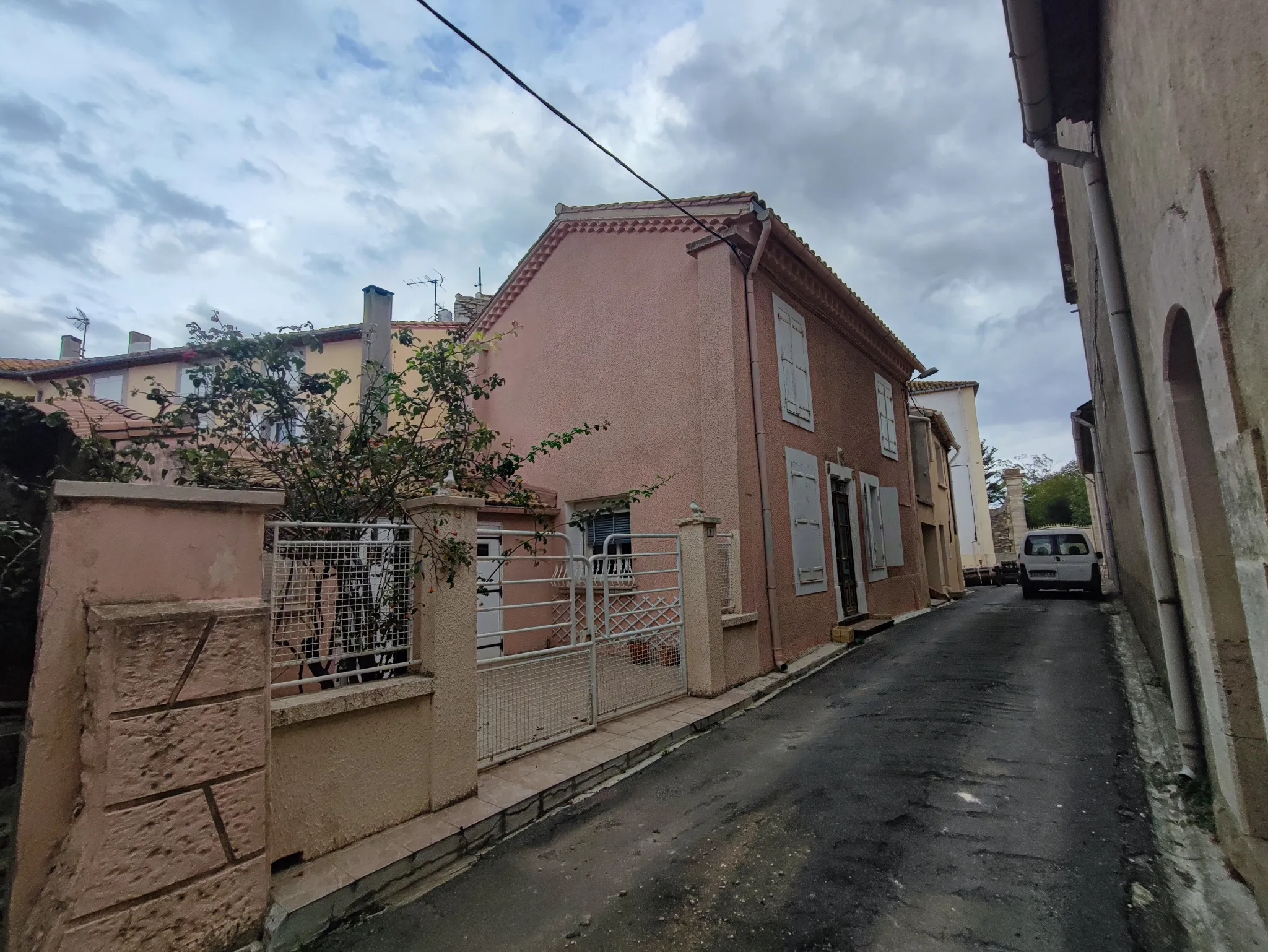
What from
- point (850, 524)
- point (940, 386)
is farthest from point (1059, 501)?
point (850, 524)

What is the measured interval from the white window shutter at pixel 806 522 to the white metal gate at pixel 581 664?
6.60ft

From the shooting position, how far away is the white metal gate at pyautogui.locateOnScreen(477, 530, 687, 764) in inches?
177

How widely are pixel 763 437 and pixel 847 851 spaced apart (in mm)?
5476

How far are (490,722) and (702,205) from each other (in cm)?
697

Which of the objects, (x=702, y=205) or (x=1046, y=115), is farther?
(x=702, y=205)

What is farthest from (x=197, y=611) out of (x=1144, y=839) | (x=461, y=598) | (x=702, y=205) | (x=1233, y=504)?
(x=702, y=205)

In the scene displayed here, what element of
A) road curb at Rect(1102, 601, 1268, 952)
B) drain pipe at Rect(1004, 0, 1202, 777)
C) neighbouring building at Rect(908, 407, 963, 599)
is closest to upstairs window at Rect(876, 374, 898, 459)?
neighbouring building at Rect(908, 407, 963, 599)

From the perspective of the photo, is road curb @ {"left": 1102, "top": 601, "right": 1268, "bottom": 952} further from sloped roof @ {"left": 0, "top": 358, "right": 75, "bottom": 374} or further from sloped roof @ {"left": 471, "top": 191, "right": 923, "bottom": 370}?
sloped roof @ {"left": 0, "top": 358, "right": 75, "bottom": 374}

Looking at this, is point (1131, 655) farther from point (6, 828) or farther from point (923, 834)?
point (6, 828)

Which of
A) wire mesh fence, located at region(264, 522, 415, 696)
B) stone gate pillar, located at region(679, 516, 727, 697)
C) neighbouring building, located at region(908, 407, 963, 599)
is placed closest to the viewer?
wire mesh fence, located at region(264, 522, 415, 696)

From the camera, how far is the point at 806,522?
8.92m

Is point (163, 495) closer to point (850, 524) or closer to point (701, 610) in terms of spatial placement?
point (701, 610)

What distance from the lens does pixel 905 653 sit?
8.16 m

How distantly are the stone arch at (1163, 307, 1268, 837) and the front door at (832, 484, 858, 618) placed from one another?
22.6 feet
